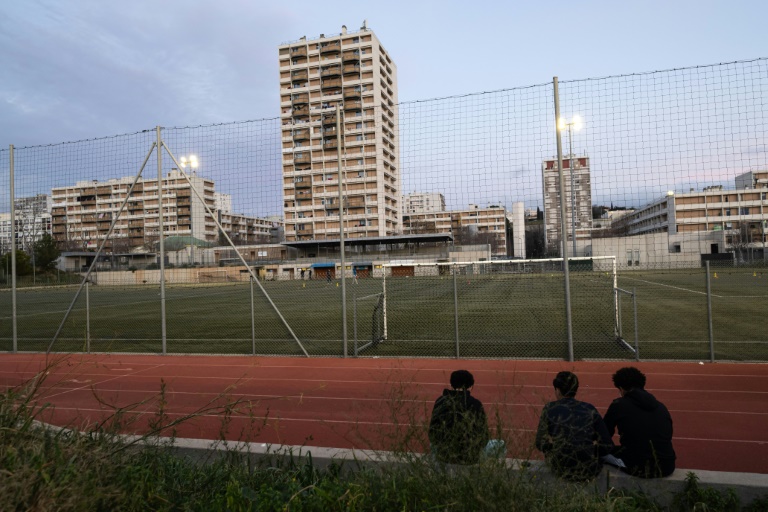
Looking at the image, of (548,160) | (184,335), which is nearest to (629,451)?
(548,160)

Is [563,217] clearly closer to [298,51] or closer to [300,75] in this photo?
[300,75]

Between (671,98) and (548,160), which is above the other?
(671,98)

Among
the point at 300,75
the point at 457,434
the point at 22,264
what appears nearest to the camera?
the point at 457,434

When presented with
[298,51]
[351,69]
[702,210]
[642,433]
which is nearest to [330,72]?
[351,69]

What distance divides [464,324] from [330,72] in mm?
73367

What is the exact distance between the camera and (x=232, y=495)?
3.04 metres

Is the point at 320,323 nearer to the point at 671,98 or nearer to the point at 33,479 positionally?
the point at 671,98

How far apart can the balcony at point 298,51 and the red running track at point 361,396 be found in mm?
79500

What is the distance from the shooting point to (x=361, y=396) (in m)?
7.43

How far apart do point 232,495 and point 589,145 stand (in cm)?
843

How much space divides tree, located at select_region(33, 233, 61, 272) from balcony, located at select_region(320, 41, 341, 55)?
61.2 meters

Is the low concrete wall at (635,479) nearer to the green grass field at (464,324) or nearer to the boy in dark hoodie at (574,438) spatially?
the boy in dark hoodie at (574,438)

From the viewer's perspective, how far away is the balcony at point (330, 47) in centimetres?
8106

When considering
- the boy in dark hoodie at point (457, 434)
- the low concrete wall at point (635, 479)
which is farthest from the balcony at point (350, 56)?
the low concrete wall at point (635, 479)
